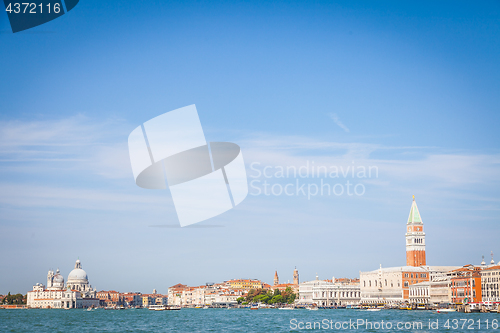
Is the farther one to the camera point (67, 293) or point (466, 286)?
point (67, 293)

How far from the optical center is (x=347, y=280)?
3381 inches

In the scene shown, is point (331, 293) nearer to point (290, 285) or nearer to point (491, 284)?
point (290, 285)

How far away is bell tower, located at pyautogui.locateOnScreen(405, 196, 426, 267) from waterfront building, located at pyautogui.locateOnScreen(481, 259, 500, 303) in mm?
20046

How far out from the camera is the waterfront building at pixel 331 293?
77188 mm

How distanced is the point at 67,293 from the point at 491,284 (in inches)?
2315

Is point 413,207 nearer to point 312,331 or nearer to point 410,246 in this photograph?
point 410,246

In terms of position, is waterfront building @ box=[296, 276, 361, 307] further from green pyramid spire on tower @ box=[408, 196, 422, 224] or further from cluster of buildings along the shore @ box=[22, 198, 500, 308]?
green pyramid spire on tower @ box=[408, 196, 422, 224]

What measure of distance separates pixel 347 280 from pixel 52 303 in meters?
40.7

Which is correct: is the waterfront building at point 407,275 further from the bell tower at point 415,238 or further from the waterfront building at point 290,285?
the waterfront building at point 290,285

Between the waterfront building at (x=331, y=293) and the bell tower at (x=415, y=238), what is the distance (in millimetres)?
9276

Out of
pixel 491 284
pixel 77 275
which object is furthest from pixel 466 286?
pixel 77 275

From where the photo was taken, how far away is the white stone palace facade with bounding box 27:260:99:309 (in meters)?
87.1

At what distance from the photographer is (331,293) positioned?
78188 millimetres

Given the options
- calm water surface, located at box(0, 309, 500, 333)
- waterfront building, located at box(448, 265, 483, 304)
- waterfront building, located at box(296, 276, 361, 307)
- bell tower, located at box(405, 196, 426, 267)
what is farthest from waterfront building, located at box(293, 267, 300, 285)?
calm water surface, located at box(0, 309, 500, 333)
